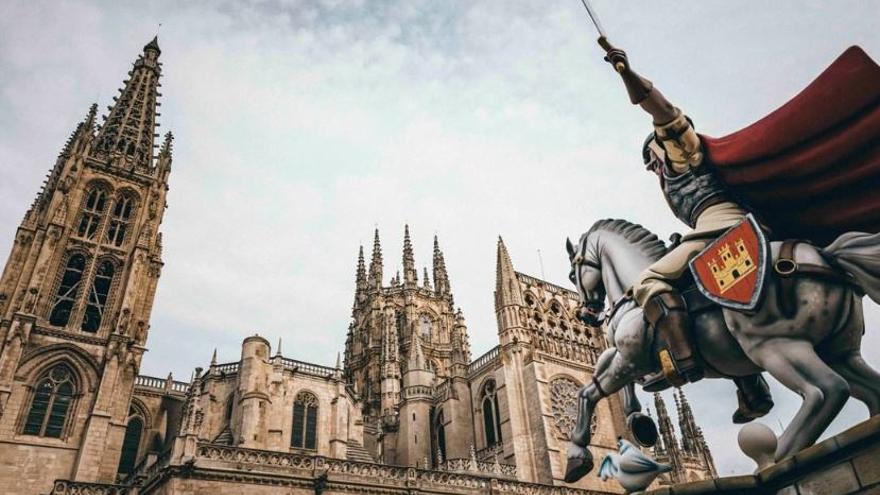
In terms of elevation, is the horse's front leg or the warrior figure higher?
the warrior figure

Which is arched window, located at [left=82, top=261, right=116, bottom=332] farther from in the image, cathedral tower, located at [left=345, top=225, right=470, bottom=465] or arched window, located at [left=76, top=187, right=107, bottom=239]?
cathedral tower, located at [left=345, top=225, right=470, bottom=465]

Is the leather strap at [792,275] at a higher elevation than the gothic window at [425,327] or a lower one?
lower

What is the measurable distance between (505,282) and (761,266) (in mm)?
31189

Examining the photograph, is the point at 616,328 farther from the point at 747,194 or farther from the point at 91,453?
the point at 91,453

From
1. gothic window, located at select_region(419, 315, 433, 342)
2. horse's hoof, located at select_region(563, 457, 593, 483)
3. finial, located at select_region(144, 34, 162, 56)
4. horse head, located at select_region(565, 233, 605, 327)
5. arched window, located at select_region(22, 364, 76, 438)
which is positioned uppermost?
finial, located at select_region(144, 34, 162, 56)

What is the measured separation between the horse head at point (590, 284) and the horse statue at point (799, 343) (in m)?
1.06

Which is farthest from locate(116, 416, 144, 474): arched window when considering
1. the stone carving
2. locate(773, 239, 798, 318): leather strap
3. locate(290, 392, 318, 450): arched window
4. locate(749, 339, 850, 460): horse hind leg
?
locate(773, 239, 798, 318): leather strap

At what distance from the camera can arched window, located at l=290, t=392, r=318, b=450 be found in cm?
3122

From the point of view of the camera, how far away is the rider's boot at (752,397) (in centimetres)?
618

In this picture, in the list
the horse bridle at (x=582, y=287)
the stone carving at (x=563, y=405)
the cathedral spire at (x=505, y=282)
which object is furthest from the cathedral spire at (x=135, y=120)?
the horse bridle at (x=582, y=287)

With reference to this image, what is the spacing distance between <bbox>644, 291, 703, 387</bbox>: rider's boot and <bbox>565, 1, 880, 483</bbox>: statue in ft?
0.04

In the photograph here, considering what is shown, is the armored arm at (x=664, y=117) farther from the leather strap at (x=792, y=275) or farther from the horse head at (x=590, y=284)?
the horse head at (x=590, y=284)

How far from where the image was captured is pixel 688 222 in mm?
6738

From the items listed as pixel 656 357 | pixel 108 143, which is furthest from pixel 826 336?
pixel 108 143
